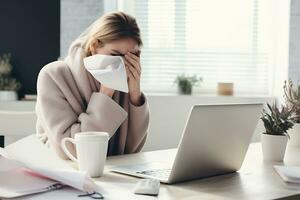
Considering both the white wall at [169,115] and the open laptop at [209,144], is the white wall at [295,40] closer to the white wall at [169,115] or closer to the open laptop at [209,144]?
the white wall at [169,115]

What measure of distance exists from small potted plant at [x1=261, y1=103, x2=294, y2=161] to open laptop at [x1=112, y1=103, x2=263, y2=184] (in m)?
0.27

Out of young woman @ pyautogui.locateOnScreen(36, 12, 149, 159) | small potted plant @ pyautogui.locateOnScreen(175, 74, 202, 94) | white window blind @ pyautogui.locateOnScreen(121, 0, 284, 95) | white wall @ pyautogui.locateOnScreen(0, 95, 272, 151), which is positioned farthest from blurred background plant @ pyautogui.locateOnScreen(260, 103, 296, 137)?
white window blind @ pyautogui.locateOnScreen(121, 0, 284, 95)

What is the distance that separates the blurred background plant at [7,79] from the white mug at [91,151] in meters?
2.30

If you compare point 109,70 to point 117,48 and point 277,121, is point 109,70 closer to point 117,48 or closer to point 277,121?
point 117,48

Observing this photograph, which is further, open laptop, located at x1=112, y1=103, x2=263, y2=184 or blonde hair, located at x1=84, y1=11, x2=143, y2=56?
blonde hair, located at x1=84, y1=11, x2=143, y2=56

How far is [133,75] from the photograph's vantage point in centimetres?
184

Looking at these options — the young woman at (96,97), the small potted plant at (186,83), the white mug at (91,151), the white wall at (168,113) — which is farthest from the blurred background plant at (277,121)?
the small potted plant at (186,83)

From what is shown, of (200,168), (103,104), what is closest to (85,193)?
(200,168)

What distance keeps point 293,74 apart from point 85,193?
2512mm

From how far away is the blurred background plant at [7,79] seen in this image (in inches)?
133

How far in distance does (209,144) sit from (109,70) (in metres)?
0.49

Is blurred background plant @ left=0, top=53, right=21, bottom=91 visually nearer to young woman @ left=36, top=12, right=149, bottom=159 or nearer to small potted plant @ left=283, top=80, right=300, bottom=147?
young woman @ left=36, top=12, right=149, bottom=159

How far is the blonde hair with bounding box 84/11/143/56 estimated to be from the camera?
1771mm

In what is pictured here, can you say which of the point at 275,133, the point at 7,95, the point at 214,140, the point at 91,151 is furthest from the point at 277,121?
the point at 7,95
